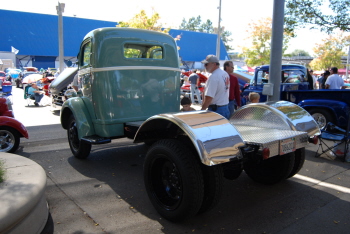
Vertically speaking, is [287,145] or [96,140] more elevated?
[287,145]

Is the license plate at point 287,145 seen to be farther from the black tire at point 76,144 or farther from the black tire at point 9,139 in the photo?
the black tire at point 9,139

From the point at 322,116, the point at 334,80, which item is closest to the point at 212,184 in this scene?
the point at 322,116

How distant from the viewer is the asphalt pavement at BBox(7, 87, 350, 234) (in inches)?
137

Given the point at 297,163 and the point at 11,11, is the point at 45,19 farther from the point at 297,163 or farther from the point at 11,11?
the point at 297,163

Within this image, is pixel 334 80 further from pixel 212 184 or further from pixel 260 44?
pixel 260 44

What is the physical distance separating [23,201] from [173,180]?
163 centimetres

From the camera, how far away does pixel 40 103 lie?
15859mm

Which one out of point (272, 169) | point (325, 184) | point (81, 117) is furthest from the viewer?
point (81, 117)

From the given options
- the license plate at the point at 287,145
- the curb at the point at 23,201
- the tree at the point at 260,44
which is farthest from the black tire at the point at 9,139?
the tree at the point at 260,44

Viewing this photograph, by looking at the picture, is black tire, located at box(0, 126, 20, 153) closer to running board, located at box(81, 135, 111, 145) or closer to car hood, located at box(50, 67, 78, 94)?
running board, located at box(81, 135, 111, 145)

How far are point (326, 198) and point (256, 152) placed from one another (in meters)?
1.60

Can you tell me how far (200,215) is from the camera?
3715mm

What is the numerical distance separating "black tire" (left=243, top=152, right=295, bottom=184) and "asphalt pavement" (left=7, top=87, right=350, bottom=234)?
13 centimetres

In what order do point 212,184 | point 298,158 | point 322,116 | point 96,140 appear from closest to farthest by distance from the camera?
1. point 212,184
2. point 298,158
3. point 96,140
4. point 322,116
